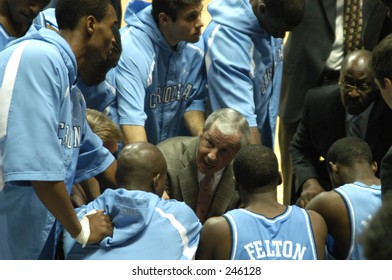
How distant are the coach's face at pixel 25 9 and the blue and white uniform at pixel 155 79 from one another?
1.96 ft

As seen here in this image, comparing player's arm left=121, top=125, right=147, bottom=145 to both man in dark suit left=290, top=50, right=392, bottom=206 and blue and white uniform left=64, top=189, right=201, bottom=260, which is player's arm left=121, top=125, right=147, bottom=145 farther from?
blue and white uniform left=64, top=189, right=201, bottom=260

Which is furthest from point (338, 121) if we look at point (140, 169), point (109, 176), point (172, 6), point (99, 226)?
point (99, 226)

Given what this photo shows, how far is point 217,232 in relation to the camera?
291cm

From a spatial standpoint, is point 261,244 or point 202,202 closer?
point 261,244

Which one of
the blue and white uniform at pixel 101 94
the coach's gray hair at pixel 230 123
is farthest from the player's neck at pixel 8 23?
the coach's gray hair at pixel 230 123

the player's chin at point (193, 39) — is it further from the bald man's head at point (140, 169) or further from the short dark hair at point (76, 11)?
the short dark hair at point (76, 11)

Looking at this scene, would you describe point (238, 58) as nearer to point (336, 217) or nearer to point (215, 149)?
point (215, 149)

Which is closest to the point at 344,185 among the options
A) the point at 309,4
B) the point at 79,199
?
the point at 79,199

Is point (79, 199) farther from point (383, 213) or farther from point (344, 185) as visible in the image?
point (383, 213)

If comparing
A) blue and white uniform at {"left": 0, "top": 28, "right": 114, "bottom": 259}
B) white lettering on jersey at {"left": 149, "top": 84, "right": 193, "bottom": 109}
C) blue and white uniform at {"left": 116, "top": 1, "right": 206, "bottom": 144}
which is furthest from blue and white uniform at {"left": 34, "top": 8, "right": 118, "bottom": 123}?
blue and white uniform at {"left": 0, "top": 28, "right": 114, "bottom": 259}

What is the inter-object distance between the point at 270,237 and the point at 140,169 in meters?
0.47

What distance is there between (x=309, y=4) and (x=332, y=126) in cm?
66

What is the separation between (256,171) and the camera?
2971mm

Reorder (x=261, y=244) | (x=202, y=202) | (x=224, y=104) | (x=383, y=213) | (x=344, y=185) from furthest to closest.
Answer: (x=224, y=104) < (x=202, y=202) < (x=344, y=185) < (x=261, y=244) < (x=383, y=213)
